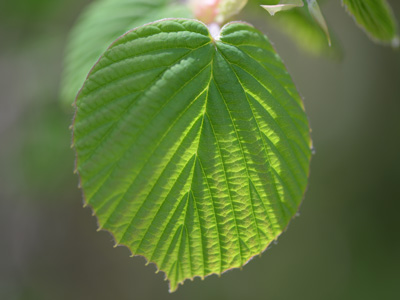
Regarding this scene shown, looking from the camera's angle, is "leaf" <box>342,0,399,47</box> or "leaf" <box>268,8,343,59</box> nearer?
"leaf" <box>342,0,399,47</box>

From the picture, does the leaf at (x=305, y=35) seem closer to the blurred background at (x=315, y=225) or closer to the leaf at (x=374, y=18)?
the leaf at (x=374, y=18)

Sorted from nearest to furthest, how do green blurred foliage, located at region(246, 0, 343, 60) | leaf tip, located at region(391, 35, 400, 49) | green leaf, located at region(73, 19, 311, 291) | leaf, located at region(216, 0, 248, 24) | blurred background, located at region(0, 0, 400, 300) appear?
green leaf, located at region(73, 19, 311, 291) → leaf, located at region(216, 0, 248, 24) → leaf tip, located at region(391, 35, 400, 49) → green blurred foliage, located at region(246, 0, 343, 60) → blurred background, located at region(0, 0, 400, 300)

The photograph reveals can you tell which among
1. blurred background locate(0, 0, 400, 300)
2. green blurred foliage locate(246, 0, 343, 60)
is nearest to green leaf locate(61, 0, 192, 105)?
green blurred foliage locate(246, 0, 343, 60)

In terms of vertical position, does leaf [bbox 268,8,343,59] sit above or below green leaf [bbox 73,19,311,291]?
above

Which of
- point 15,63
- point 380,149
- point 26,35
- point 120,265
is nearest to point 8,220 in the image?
point 120,265

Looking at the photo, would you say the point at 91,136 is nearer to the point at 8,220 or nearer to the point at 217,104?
the point at 217,104

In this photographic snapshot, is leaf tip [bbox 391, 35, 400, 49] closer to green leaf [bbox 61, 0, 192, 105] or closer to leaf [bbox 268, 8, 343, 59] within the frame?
leaf [bbox 268, 8, 343, 59]

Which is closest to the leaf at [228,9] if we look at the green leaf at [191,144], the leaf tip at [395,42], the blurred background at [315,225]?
the green leaf at [191,144]
